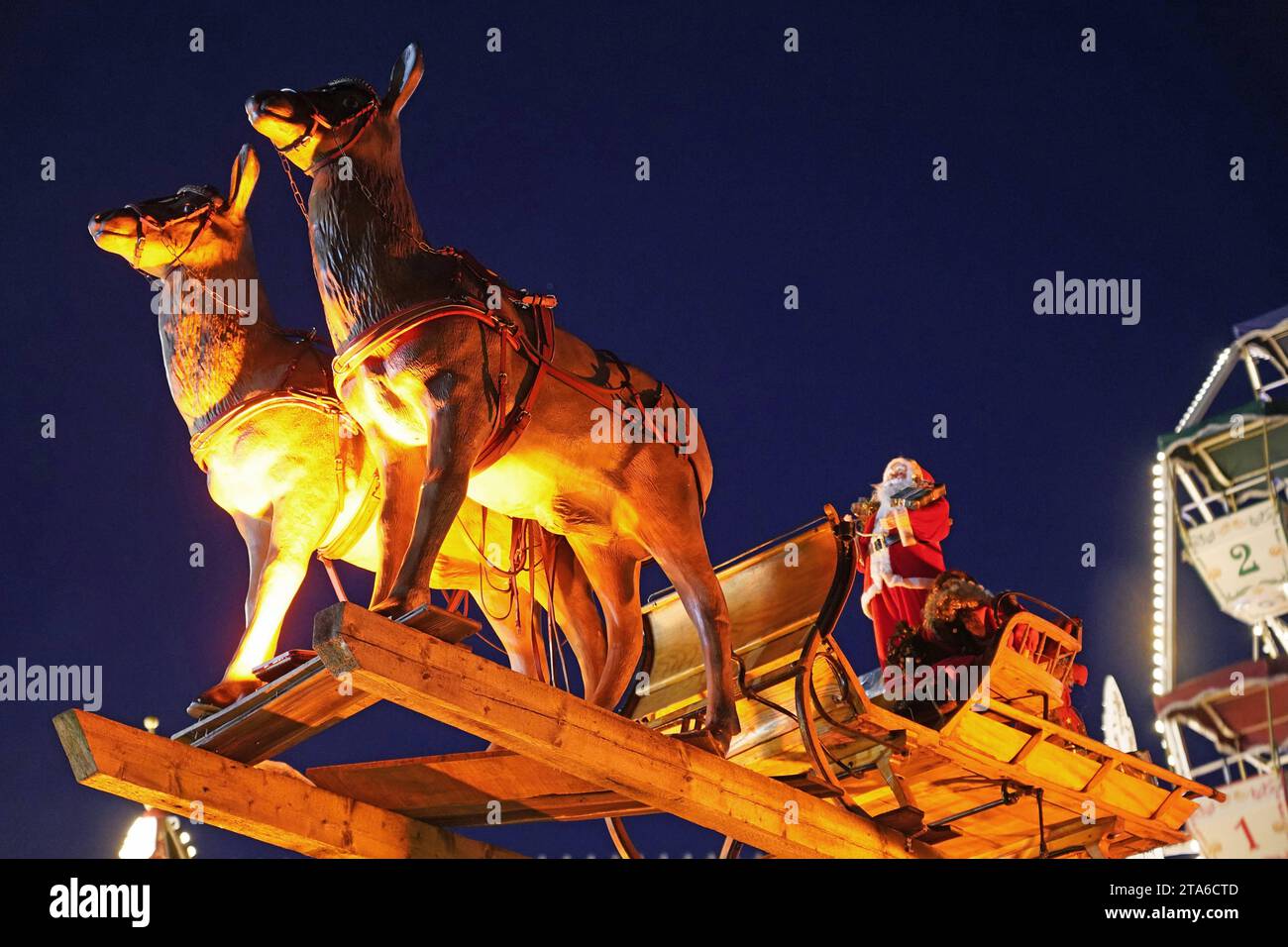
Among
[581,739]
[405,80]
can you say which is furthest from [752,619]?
[405,80]

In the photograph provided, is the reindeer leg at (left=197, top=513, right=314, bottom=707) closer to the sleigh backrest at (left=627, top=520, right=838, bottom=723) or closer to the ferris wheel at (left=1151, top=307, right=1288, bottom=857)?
the sleigh backrest at (left=627, top=520, right=838, bottom=723)

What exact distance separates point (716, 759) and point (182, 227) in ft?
10.6

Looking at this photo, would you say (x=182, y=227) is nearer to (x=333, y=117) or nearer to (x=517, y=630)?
(x=333, y=117)

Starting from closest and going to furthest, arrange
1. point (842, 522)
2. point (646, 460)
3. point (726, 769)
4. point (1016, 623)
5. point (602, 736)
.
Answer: point (602, 736), point (726, 769), point (646, 460), point (842, 522), point (1016, 623)

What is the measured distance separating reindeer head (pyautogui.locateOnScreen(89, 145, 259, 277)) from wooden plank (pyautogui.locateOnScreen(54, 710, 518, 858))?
2265 mm

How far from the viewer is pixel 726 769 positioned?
651 cm

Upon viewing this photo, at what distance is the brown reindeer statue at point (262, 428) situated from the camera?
689cm

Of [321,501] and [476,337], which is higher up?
[476,337]

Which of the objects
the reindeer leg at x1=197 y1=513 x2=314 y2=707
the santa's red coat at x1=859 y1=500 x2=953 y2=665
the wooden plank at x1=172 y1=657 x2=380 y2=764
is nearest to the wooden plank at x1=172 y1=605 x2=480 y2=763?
the wooden plank at x1=172 y1=657 x2=380 y2=764

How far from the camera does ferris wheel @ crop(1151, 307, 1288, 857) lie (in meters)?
14.5
